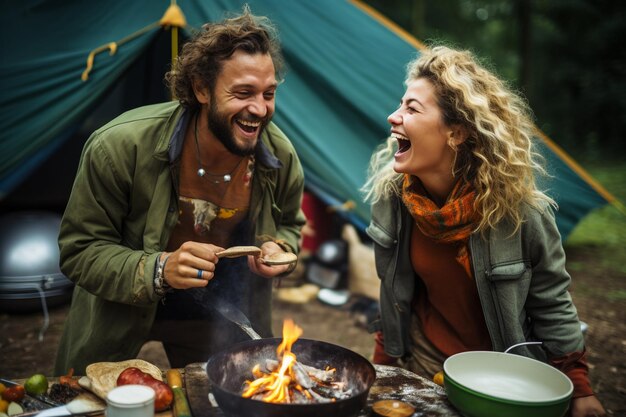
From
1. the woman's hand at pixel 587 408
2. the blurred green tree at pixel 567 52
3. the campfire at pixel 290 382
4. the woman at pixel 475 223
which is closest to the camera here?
the campfire at pixel 290 382

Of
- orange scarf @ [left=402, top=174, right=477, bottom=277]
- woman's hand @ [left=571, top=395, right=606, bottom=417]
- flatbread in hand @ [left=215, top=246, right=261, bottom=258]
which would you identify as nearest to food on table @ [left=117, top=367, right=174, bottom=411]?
flatbread in hand @ [left=215, top=246, right=261, bottom=258]

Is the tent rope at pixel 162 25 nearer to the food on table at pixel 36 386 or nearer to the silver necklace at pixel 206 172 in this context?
the silver necklace at pixel 206 172

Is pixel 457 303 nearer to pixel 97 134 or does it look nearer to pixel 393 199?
pixel 393 199

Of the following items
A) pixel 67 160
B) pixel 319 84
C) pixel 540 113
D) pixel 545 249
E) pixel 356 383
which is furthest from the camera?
pixel 540 113

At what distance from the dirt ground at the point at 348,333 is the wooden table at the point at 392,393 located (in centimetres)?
185

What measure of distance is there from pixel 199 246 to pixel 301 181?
91 centimetres

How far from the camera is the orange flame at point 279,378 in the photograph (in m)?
1.79

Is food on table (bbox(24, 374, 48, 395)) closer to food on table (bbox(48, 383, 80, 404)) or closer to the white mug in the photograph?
food on table (bbox(48, 383, 80, 404))

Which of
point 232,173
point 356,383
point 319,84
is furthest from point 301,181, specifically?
point 319,84

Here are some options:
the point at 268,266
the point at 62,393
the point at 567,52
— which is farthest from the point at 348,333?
the point at 567,52

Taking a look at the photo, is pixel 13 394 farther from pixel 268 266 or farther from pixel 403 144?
pixel 403 144

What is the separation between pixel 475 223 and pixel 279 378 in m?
1.00

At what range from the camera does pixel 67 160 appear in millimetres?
5504

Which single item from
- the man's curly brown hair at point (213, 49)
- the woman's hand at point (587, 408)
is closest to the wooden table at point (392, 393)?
the woman's hand at point (587, 408)
